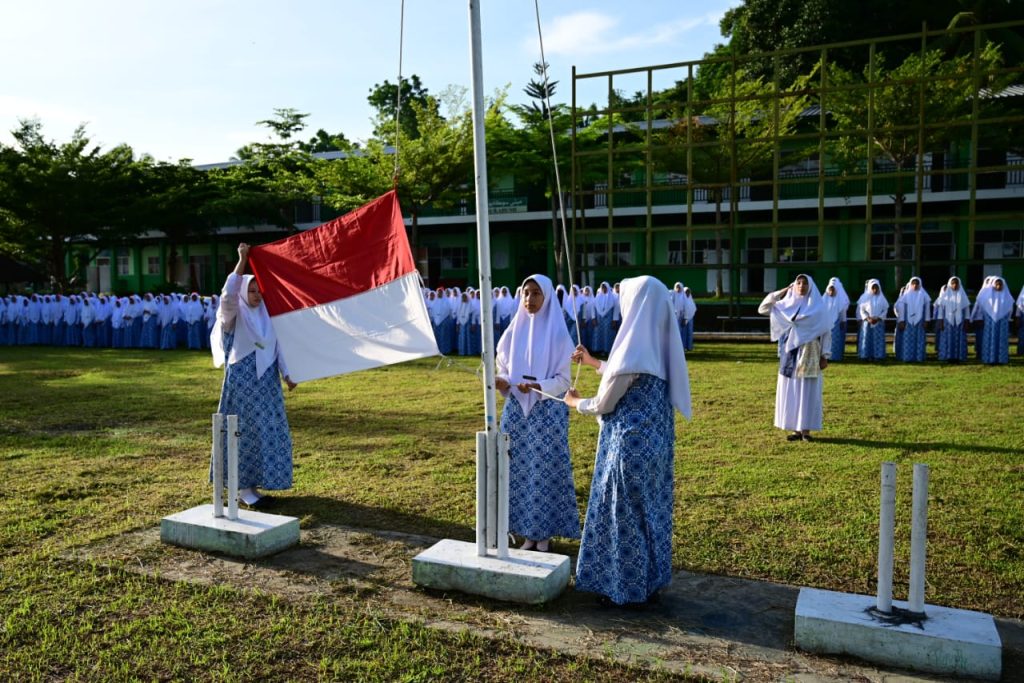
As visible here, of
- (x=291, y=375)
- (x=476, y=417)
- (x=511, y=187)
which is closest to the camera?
(x=291, y=375)

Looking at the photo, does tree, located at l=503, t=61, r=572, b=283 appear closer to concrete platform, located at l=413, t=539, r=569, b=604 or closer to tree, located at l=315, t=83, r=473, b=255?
tree, located at l=315, t=83, r=473, b=255

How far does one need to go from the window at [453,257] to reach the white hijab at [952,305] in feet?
65.4

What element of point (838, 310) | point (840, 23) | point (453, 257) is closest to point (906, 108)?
point (838, 310)

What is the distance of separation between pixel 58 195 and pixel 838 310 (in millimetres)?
25362

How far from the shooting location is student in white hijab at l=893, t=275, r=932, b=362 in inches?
588

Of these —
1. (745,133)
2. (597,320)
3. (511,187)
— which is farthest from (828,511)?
(511,187)

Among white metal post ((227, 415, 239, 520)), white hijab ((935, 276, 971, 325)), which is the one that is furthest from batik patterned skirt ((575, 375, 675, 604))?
white hijab ((935, 276, 971, 325))

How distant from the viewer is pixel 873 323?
15.1 metres

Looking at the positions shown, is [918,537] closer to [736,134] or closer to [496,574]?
[496,574]

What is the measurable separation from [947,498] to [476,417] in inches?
197

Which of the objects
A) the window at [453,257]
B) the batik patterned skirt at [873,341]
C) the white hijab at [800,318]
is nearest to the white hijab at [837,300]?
the batik patterned skirt at [873,341]

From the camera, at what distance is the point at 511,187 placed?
30.5 meters

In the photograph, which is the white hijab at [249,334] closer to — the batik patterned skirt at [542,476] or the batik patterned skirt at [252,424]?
the batik patterned skirt at [252,424]

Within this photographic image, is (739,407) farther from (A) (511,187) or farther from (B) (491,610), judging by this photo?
(A) (511,187)
